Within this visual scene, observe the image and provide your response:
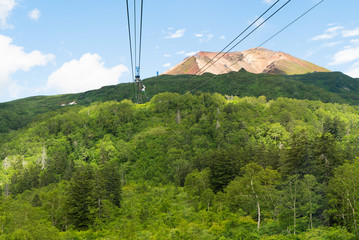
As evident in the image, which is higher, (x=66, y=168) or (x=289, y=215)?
(x=289, y=215)

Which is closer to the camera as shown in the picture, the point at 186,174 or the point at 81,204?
the point at 81,204

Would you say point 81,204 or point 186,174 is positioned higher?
point 81,204

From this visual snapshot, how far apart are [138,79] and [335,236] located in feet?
96.9

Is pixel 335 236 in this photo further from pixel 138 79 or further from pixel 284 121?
pixel 284 121

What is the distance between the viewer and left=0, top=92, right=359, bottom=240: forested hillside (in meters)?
39.4

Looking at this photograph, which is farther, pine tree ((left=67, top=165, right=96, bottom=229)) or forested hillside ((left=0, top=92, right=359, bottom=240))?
pine tree ((left=67, top=165, right=96, bottom=229))

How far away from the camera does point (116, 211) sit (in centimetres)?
6631

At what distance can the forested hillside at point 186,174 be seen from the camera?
39406 millimetres

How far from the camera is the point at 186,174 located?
305 feet

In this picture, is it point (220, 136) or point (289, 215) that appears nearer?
point (289, 215)

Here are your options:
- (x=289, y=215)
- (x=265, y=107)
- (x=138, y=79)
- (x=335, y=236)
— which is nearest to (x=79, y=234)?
(x=138, y=79)

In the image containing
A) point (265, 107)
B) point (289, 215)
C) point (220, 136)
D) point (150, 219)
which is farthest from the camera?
point (265, 107)

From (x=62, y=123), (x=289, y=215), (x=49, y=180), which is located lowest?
(x=49, y=180)

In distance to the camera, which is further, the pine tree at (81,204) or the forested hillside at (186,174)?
the pine tree at (81,204)
